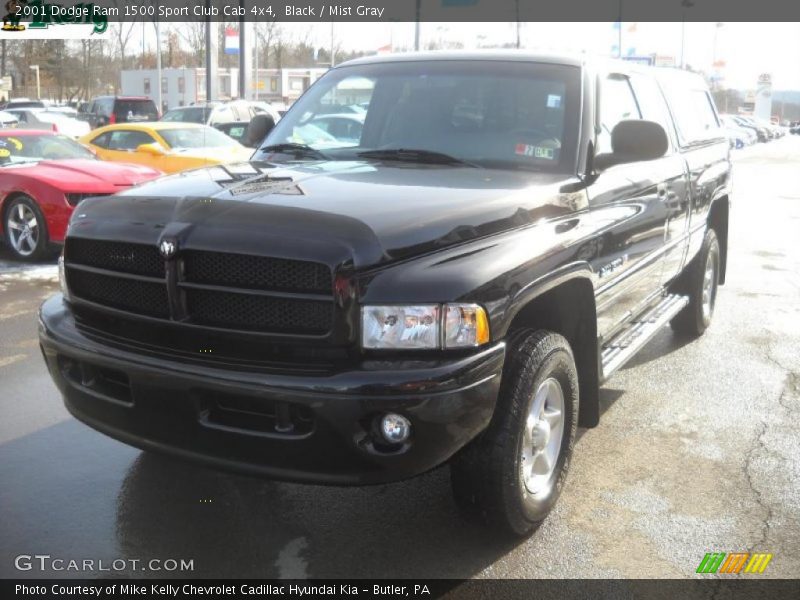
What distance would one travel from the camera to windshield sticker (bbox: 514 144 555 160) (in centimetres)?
394

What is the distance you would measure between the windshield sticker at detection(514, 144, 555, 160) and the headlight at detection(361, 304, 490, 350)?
4.61 ft

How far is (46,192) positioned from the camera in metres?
8.94

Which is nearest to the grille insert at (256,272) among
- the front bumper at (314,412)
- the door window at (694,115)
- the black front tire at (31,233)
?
the front bumper at (314,412)

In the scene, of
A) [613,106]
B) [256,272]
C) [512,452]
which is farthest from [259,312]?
[613,106]

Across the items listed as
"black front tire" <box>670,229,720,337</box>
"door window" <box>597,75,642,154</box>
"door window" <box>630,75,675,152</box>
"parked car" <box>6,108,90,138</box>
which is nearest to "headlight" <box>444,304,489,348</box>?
"door window" <box>597,75,642,154</box>

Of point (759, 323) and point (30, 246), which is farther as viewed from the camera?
point (30, 246)

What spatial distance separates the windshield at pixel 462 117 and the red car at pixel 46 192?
16.6 ft

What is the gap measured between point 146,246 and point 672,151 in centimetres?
352

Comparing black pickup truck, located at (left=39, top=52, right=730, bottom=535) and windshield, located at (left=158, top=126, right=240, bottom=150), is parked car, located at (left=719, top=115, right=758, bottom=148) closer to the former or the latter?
windshield, located at (left=158, top=126, right=240, bottom=150)

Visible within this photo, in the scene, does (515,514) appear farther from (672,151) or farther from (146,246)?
(672,151)

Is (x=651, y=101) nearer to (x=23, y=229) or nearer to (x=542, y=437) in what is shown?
(x=542, y=437)

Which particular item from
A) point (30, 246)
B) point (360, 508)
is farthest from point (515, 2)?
point (360, 508)

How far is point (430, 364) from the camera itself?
2764 millimetres

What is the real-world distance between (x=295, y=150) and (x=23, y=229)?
609 cm
